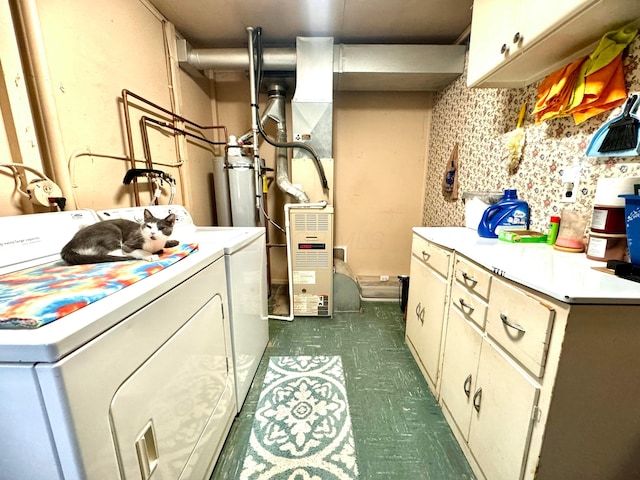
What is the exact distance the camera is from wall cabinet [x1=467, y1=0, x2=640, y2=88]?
91 centimetres

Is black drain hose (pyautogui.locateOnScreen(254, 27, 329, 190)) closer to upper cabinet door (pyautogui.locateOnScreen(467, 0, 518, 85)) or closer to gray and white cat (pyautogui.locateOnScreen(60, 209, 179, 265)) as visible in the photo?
upper cabinet door (pyautogui.locateOnScreen(467, 0, 518, 85))

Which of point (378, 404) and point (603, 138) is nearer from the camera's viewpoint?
point (603, 138)

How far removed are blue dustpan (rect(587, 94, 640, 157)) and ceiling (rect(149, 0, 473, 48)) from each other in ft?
4.68

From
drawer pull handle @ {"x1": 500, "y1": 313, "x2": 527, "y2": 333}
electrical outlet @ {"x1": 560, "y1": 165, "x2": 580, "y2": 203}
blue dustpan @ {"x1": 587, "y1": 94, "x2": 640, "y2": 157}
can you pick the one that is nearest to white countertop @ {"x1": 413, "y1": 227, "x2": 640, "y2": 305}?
drawer pull handle @ {"x1": 500, "y1": 313, "x2": 527, "y2": 333}

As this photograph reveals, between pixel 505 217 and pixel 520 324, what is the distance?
2.76 feet

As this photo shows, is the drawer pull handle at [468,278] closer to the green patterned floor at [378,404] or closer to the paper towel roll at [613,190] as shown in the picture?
the paper towel roll at [613,190]

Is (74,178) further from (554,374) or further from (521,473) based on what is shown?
(521,473)

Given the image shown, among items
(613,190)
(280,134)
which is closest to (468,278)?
(613,190)

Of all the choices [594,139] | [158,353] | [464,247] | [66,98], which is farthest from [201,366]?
[594,139]

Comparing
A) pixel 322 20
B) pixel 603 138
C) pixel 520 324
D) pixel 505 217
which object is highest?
pixel 322 20

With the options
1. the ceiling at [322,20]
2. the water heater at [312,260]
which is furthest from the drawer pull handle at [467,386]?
the ceiling at [322,20]

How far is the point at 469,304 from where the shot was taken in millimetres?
1156

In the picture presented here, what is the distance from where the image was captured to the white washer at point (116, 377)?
468mm

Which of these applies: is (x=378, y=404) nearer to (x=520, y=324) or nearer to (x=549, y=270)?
(x=520, y=324)
